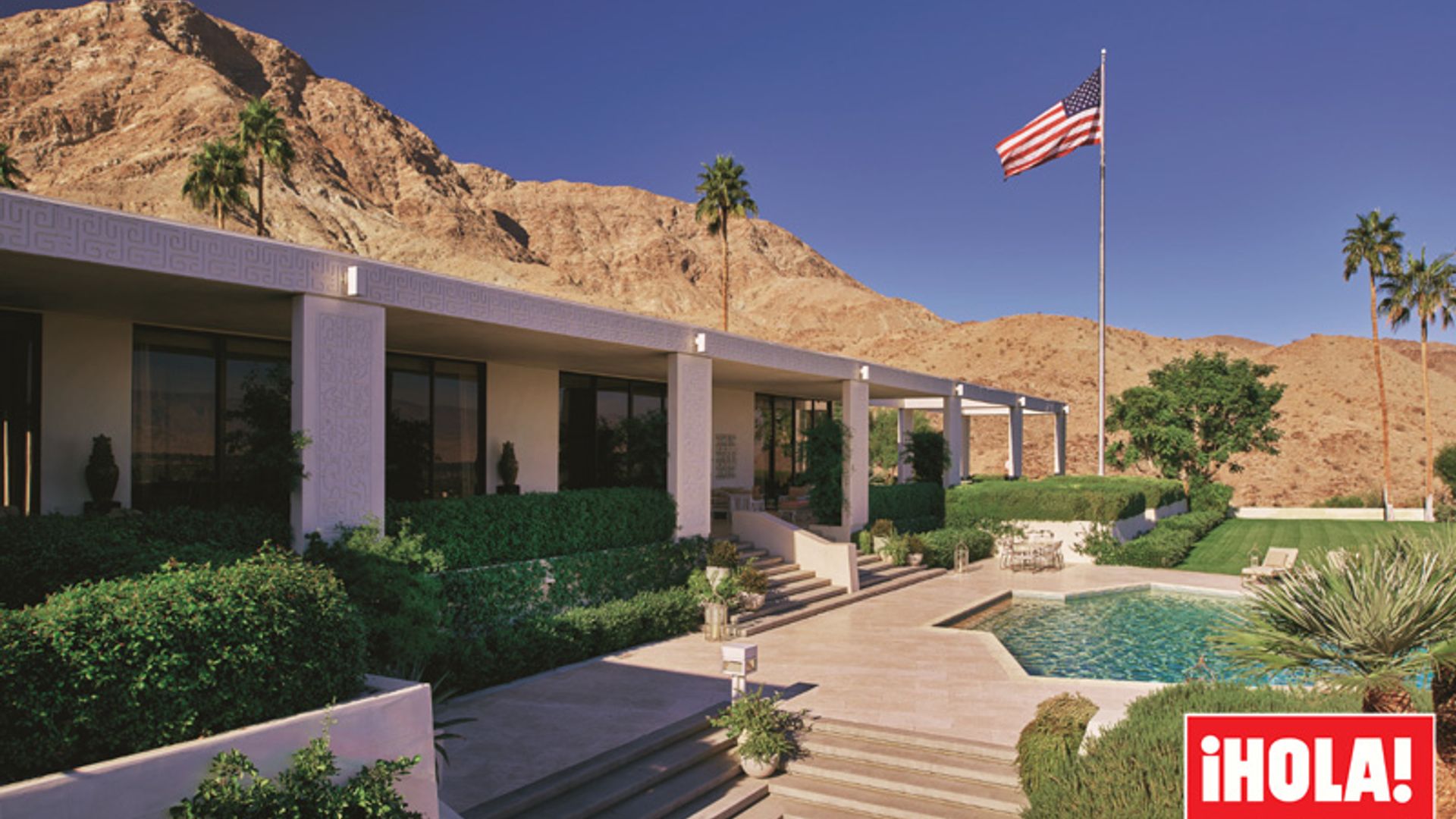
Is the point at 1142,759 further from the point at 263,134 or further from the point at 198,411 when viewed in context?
the point at 263,134

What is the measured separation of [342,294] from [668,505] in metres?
7.02

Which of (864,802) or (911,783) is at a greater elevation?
(911,783)

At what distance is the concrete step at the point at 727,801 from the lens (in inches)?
313

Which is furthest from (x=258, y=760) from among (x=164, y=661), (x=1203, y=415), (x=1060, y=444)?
(x=1203, y=415)

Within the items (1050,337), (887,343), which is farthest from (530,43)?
(1050,337)

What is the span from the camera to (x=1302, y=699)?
623cm

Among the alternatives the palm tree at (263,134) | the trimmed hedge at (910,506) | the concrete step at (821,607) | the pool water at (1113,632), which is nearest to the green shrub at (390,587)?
the concrete step at (821,607)

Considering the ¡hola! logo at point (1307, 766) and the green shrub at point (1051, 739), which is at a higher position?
the ¡hola! logo at point (1307, 766)

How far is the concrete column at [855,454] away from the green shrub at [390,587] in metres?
12.4

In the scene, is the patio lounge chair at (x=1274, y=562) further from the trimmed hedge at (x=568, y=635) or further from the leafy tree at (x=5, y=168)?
the leafy tree at (x=5, y=168)

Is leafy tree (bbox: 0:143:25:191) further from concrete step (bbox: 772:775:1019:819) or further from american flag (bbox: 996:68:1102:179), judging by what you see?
american flag (bbox: 996:68:1102:179)

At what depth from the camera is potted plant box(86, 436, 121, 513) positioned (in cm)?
1065

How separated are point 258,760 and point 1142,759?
5.54 m

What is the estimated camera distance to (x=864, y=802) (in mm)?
8359
